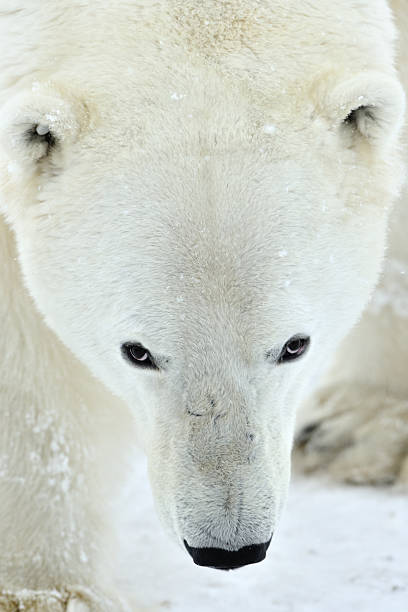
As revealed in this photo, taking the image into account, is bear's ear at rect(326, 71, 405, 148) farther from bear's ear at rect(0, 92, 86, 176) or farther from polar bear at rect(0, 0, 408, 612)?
bear's ear at rect(0, 92, 86, 176)

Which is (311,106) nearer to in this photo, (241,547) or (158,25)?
(158,25)

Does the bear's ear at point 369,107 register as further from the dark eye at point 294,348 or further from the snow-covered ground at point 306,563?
the snow-covered ground at point 306,563

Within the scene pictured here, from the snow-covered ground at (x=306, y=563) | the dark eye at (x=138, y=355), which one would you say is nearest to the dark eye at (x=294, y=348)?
the dark eye at (x=138, y=355)

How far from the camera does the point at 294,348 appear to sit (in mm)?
2789

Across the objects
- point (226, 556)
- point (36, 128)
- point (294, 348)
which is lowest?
point (226, 556)

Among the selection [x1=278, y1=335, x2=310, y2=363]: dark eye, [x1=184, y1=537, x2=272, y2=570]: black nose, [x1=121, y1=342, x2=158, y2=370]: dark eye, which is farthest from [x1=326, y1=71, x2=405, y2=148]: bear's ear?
[x1=184, y1=537, x2=272, y2=570]: black nose

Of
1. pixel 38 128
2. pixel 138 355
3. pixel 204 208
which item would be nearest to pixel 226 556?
pixel 138 355

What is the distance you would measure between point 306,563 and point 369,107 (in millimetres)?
1761

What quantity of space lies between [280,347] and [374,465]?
1.72m

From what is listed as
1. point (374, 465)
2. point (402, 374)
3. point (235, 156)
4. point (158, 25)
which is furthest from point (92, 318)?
point (402, 374)

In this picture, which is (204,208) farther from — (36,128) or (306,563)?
(306,563)

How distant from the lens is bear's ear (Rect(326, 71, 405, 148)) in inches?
104

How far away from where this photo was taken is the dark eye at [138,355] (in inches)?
108

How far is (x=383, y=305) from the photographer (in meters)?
4.59
